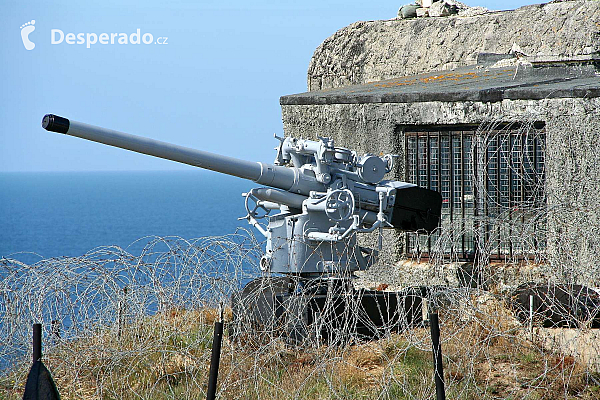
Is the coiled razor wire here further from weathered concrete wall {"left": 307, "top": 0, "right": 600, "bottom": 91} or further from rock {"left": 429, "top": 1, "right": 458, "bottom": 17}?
rock {"left": 429, "top": 1, "right": 458, "bottom": 17}

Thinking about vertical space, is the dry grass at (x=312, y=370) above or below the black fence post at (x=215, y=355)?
below

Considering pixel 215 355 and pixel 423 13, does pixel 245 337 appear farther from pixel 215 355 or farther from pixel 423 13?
pixel 423 13

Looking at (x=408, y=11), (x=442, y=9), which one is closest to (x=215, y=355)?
(x=442, y=9)

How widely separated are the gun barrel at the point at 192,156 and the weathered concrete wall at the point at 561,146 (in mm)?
2435

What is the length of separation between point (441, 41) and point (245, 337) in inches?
360

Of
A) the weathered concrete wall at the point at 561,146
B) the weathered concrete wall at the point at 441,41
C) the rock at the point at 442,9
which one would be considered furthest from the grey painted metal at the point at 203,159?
the rock at the point at 442,9

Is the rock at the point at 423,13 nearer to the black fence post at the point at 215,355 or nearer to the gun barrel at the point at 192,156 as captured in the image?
the gun barrel at the point at 192,156

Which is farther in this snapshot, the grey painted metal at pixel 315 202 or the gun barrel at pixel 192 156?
the grey painted metal at pixel 315 202

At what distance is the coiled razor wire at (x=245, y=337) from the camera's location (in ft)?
22.4

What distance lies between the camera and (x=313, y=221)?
8.02 metres

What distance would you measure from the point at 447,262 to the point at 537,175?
1.44 metres

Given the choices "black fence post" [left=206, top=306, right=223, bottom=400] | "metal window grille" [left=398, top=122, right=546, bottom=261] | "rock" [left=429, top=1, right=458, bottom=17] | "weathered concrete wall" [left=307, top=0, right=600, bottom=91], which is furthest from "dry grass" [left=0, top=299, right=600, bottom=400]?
"rock" [left=429, top=1, right=458, bottom=17]

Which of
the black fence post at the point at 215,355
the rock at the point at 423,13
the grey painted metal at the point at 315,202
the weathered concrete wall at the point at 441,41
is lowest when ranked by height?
the black fence post at the point at 215,355

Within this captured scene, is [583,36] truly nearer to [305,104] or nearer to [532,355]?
[305,104]
